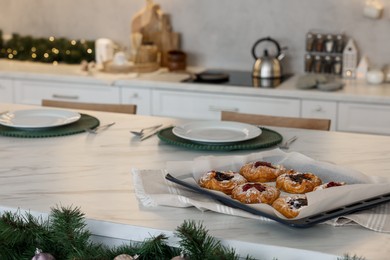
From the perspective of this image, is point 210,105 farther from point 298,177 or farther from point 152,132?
point 298,177

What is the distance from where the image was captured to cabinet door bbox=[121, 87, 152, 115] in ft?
12.5

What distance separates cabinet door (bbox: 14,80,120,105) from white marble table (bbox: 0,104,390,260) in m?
1.31

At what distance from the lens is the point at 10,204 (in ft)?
5.25

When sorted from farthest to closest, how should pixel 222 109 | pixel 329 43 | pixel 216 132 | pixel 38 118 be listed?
pixel 329 43
pixel 222 109
pixel 38 118
pixel 216 132

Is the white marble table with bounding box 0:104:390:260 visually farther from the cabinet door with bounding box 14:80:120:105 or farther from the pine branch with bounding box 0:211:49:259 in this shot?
the cabinet door with bounding box 14:80:120:105

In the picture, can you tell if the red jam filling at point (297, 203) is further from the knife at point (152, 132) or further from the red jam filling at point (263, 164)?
the knife at point (152, 132)

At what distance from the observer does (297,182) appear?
65.2 inches

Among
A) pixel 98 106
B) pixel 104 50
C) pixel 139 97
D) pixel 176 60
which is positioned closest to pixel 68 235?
pixel 98 106

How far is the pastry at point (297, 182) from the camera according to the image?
164cm

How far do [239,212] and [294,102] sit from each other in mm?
2109

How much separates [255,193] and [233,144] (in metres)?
0.56

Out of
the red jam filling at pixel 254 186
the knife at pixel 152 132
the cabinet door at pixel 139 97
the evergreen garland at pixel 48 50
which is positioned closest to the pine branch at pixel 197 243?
the red jam filling at pixel 254 186

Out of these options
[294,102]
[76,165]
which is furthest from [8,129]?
[294,102]

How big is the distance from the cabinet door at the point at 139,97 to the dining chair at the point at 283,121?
1.14 metres
